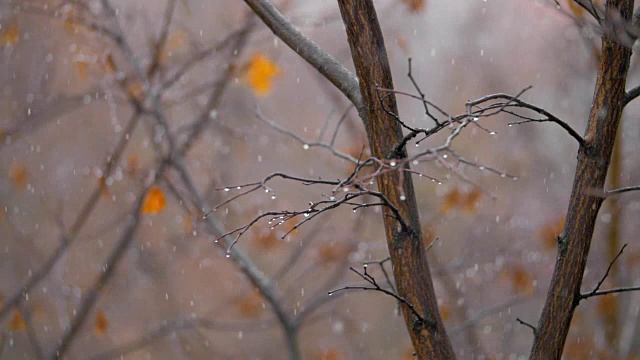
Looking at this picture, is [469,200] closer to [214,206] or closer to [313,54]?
[214,206]

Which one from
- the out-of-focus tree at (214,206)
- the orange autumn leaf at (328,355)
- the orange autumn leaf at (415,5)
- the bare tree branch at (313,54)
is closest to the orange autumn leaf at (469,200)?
the out-of-focus tree at (214,206)

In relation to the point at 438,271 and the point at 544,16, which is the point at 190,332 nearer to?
the point at 438,271

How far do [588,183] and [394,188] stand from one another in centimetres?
44

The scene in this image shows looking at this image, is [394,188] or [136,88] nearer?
[394,188]

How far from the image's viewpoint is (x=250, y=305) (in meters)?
4.91

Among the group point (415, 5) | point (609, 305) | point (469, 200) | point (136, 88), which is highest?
point (415, 5)

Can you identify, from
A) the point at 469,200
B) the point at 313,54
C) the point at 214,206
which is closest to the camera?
the point at 313,54

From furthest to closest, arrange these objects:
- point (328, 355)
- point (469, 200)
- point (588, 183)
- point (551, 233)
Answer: point (328, 355) < point (551, 233) < point (469, 200) < point (588, 183)

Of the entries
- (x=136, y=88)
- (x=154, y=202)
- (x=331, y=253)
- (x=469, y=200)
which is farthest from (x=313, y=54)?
(x=331, y=253)

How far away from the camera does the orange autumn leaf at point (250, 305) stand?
16.0ft

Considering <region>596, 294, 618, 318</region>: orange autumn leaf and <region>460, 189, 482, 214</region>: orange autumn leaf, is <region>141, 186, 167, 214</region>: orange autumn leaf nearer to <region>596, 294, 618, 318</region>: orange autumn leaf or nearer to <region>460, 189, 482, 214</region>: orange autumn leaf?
<region>460, 189, 482, 214</region>: orange autumn leaf

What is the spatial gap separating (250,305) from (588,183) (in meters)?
3.71

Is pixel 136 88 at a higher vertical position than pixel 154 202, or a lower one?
higher

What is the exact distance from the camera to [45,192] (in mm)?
6059
